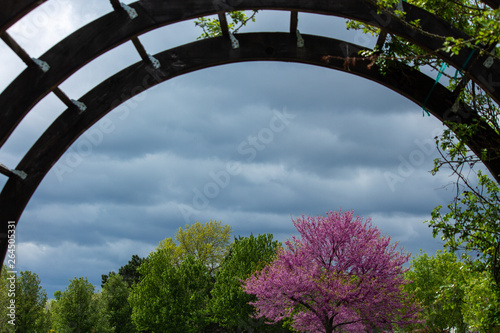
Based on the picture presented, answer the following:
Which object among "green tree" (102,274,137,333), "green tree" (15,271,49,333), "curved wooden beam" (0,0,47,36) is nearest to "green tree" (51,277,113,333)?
"green tree" (15,271,49,333)

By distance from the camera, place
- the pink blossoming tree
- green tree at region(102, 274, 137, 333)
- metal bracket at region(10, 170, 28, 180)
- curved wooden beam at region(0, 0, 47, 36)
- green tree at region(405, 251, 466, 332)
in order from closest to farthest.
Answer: curved wooden beam at region(0, 0, 47, 36) < metal bracket at region(10, 170, 28, 180) < the pink blossoming tree < green tree at region(405, 251, 466, 332) < green tree at region(102, 274, 137, 333)

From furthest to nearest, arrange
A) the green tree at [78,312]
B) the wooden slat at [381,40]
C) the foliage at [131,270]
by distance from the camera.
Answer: the foliage at [131,270] < the green tree at [78,312] < the wooden slat at [381,40]

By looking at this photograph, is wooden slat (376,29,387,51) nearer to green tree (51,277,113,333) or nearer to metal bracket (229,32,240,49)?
metal bracket (229,32,240,49)

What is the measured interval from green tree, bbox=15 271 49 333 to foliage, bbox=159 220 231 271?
1440 cm

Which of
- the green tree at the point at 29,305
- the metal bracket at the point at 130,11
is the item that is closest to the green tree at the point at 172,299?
the green tree at the point at 29,305

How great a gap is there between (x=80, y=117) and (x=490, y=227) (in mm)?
5691

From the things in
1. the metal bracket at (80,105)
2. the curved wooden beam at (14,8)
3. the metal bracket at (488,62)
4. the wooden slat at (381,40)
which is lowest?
the metal bracket at (488,62)

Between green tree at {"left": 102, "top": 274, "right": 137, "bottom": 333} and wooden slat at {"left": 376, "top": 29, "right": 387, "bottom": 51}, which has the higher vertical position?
green tree at {"left": 102, "top": 274, "right": 137, "bottom": 333}

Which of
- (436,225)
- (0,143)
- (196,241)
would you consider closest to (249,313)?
(196,241)

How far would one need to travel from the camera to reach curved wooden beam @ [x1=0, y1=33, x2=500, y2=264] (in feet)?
17.0

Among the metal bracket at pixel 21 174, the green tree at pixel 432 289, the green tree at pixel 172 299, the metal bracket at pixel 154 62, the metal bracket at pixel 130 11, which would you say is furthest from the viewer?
the green tree at pixel 172 299

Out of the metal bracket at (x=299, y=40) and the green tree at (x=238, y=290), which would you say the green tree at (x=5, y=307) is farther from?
the metal bracket at (x=299, y=40)

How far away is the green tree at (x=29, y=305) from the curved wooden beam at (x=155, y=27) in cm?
2754

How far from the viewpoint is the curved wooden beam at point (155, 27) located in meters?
4.47
